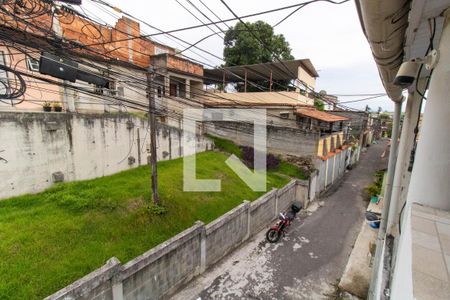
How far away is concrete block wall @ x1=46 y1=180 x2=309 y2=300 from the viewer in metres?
4.19

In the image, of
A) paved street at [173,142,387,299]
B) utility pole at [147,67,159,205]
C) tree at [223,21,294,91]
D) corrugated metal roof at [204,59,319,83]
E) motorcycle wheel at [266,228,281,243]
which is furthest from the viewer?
tree at [223,21,294,91]

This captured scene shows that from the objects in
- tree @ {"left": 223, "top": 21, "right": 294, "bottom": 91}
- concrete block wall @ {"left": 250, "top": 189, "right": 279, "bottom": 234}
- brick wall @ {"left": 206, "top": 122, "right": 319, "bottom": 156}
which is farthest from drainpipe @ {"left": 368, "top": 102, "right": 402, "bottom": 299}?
tree @ {"left": 223, "top": 21, "right": 294, "bottom": 91}

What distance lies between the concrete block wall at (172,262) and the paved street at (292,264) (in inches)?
15.0

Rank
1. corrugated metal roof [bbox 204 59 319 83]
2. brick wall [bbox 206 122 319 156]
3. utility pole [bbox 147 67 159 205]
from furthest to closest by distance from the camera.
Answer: corrugated metal roof [bbox 204 59 319 83] → brick wall [bbox 206 122 319 156] → utility pole [bbox 147 67 159 205]

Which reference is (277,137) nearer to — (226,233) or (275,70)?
(275,70)

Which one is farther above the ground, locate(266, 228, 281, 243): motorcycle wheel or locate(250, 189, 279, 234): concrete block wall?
locate(250, 189, 279, 234): concrete block wall

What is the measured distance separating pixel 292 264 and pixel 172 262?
3.88 meters

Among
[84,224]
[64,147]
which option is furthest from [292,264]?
[64,147]

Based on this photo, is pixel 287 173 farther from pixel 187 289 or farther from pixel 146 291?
pixel 146 291

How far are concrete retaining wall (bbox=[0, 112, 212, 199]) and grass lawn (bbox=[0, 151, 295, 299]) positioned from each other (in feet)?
1.61

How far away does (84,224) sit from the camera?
5848 mm

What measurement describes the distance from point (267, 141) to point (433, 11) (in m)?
12.6

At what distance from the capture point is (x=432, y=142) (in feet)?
5.89

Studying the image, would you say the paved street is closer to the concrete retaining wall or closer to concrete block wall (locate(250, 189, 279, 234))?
concrete block wall (locate(250, 189, 279, 234))
